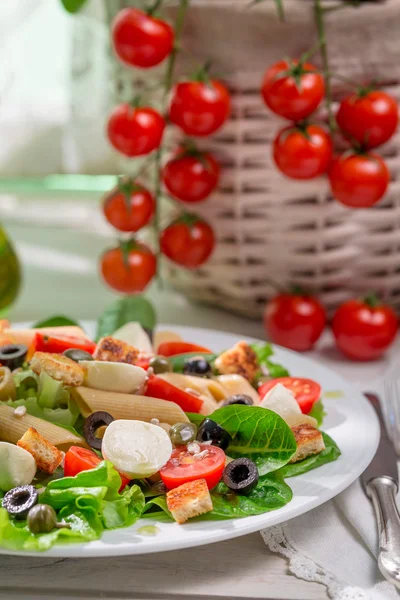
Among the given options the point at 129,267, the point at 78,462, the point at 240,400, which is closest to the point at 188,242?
the point at 129,267

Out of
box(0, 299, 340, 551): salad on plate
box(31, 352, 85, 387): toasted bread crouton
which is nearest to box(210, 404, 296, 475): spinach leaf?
box(0, 299, 340, 551): salad on plate

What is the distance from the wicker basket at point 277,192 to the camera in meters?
1.70

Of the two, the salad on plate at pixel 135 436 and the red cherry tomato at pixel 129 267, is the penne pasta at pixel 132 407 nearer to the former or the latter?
the salad on plate at pixel 135 436

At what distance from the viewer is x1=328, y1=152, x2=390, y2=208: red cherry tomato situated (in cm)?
169

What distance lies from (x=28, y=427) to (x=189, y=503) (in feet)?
0.92

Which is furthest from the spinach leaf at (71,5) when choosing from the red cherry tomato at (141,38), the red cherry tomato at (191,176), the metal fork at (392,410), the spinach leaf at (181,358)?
the metal fork at (392,410)

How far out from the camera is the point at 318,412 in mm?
1394

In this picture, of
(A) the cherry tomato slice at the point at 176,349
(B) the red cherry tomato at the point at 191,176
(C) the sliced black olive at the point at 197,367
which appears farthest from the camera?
(B) the red cherry tomato at the point at 191,176

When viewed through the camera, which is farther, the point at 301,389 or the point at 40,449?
the point at 301,389

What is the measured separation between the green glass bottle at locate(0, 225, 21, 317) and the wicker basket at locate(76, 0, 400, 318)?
1.28 ft

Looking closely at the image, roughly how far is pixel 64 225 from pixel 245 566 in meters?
1.78

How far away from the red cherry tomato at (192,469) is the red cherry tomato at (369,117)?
31.6 inches

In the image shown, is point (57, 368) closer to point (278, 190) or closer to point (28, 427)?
point (28, 427)

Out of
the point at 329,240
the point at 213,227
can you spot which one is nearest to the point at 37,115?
the point at 213,227
